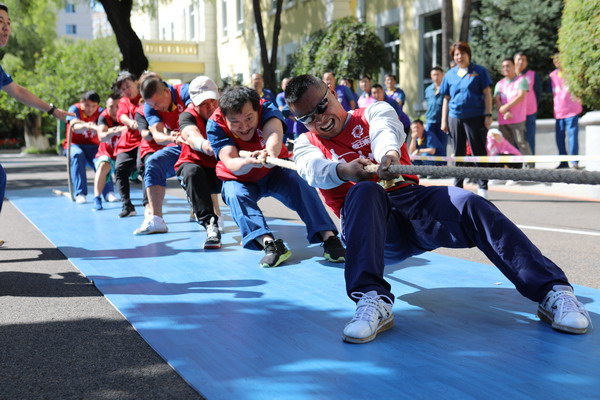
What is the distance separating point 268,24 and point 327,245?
24.6 metres

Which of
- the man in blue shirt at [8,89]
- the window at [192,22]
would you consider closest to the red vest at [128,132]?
the man in blue shirt at [8,89]

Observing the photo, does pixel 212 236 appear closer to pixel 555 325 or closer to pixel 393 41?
pixel 555 325

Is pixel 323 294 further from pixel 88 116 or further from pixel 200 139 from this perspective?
pixel 88 116

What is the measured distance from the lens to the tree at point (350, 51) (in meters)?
17.1

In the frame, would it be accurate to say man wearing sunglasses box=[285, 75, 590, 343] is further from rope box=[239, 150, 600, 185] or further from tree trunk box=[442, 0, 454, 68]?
tree trunk box=[442, 0, 454, 68]

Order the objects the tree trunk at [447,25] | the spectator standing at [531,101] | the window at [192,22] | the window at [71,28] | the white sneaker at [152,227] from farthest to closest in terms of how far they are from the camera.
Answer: the window at [71,28] → the window at [192,22] → the tree trunk at [447,25] → the spectator standing at [531,101] → the white sneaker at [152,227]

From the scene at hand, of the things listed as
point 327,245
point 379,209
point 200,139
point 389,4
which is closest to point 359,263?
point 379,209

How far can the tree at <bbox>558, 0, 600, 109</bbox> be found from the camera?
825 centimetres

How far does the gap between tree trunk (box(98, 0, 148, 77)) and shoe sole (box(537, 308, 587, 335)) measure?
613 inches

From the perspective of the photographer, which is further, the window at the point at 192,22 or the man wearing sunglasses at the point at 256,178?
the window at the point at 192,22

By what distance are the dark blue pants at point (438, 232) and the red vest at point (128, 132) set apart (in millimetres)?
5449

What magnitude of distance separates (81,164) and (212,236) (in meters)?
4.78

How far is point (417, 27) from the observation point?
18453 millimetres

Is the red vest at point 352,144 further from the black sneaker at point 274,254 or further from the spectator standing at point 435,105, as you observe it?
the spectator standing at point 435,105
